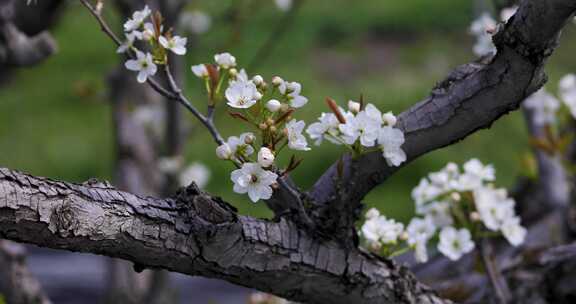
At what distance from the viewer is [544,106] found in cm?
278

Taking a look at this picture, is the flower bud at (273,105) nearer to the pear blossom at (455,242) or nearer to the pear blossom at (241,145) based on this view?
the pear blossom at (241,145)

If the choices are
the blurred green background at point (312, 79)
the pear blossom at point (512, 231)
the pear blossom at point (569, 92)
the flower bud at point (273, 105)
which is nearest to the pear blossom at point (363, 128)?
the flower bud at point (273, 105)

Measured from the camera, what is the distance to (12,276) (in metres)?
2.42

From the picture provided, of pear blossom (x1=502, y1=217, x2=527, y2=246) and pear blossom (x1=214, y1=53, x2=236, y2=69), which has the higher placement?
pear blossom (x1=502, y1=217, x2=527, y2=246)

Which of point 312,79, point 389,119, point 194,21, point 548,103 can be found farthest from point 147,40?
point 312,79

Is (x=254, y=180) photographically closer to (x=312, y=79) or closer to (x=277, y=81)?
(x=277, y=81)

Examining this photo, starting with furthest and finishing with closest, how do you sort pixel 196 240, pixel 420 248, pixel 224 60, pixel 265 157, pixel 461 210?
pixel 461 210, pixel 420 248, pixel 224 60, pixel 196 240, pixel 265 157

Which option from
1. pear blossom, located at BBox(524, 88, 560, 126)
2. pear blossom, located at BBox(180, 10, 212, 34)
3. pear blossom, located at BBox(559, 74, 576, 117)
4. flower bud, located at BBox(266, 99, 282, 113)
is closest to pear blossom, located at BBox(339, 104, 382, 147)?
flower bud, located at BBox(266, 99, 282, 113)

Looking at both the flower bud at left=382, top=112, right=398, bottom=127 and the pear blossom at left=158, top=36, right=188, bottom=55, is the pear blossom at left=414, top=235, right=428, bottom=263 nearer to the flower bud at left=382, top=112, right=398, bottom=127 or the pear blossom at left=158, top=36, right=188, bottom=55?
the flower bud at left=382, top=112, right=398, bottom=127

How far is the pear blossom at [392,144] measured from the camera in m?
1.43

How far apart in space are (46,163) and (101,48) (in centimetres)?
242

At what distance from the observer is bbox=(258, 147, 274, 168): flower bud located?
1.30 metres

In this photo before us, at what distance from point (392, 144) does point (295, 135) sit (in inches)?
8.1

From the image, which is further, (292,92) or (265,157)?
(292,92)
